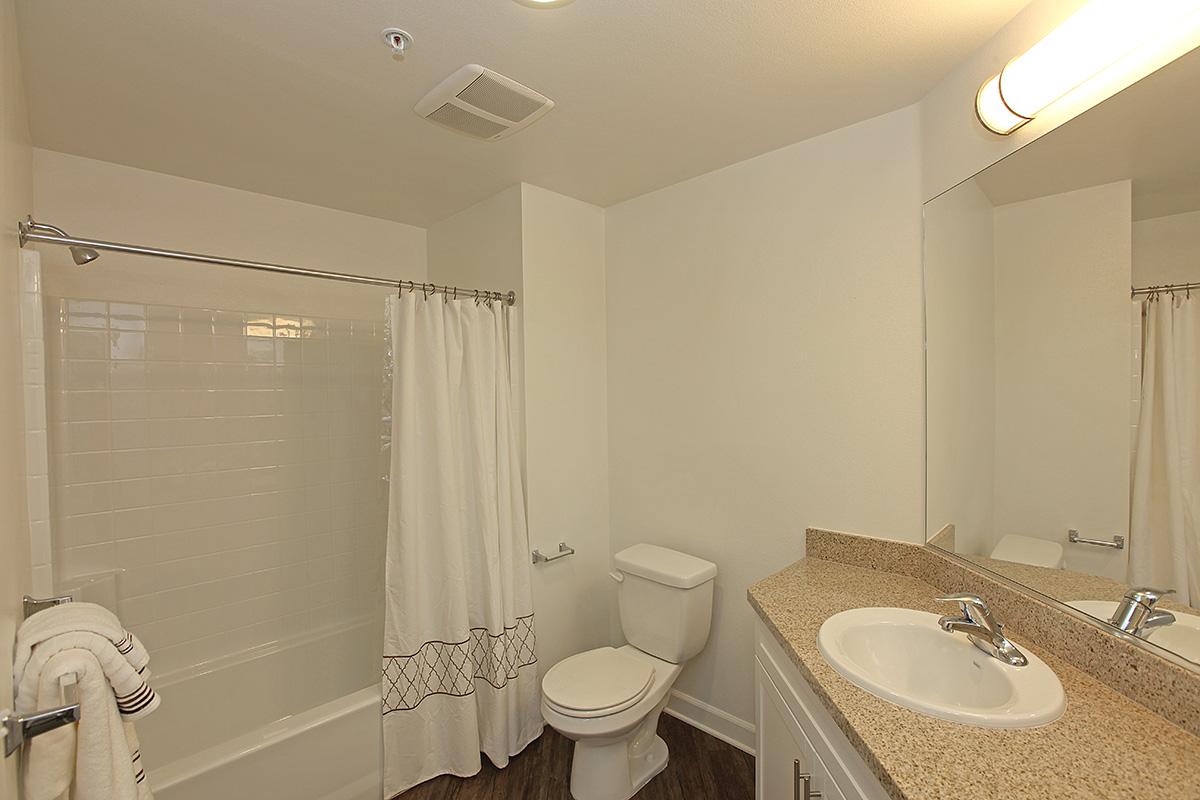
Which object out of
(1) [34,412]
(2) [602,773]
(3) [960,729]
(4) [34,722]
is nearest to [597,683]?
(2) [602,773]

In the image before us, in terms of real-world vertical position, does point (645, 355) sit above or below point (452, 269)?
below

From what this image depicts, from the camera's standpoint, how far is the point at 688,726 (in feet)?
7.49

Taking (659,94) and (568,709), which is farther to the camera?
(568,709)

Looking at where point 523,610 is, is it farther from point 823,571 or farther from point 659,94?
point 659,94

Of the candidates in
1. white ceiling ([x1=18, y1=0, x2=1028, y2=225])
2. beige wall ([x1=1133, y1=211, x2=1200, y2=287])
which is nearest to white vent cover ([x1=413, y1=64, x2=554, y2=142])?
white ceiling ([x1=18, y1=0, x2=1028, y2=225])

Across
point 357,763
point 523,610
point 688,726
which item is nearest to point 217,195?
point 523,610

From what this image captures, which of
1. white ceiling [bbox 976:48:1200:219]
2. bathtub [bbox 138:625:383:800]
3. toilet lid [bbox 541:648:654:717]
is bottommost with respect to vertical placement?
bathtub [bbox 138:625:383:800]

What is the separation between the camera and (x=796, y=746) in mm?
1272

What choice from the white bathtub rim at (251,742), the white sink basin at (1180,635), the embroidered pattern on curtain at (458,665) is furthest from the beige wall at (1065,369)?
the white bathtub rim at (251,742)

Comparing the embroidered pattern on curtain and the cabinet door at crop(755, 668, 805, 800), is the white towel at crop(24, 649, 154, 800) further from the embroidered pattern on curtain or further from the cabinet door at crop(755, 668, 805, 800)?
the cabinet door at crop(755, 668, 805, 800)

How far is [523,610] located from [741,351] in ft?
4.60

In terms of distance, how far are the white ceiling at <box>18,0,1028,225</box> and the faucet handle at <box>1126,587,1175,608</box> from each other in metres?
1.36

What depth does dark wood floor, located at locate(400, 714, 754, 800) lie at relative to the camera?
1.89 meters

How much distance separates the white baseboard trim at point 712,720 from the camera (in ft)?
6.95
